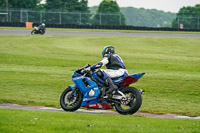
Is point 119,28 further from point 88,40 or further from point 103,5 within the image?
point 103,5

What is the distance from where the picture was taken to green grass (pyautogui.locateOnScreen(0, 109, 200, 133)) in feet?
24.9

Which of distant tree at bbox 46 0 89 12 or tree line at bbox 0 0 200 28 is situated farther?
distant tree at bbox 46 0 89 12

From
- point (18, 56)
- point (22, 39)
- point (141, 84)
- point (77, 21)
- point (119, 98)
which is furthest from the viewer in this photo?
point (77, 21)

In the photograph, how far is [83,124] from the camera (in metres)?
8.15

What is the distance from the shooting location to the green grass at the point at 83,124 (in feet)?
24.9

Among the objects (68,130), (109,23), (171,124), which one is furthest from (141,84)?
(109,23)

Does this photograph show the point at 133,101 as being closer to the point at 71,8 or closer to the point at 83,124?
the point at 83,124

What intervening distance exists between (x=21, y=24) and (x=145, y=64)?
35.4 m

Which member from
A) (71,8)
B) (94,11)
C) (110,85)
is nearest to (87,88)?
(110,85)

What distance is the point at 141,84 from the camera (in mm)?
16312

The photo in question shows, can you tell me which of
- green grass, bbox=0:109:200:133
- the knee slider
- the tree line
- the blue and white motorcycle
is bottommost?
green grass, bbox=0:109:200:133

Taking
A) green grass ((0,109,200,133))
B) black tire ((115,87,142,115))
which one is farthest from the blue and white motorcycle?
green grass ((0,109,200,133))

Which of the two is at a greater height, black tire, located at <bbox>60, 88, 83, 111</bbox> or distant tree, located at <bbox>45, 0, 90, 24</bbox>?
distant tree, located at <bbox>45, 0, 90, 24</bbox>

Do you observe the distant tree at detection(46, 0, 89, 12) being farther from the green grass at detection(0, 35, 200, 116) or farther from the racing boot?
the racing boot
